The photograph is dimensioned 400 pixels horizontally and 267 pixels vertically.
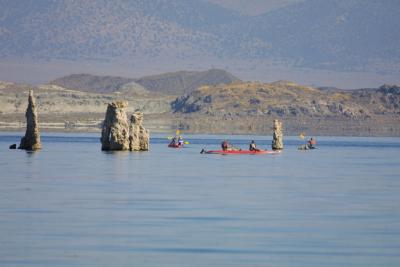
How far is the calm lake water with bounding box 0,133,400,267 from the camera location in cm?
3788

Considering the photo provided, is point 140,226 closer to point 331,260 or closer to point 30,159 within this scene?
point 331,260

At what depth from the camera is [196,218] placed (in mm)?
48594

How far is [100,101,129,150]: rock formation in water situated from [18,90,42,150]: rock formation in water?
7293 millimetres

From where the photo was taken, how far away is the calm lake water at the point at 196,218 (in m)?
37.9

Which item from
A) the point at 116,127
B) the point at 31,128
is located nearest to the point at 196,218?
the point at 116,127

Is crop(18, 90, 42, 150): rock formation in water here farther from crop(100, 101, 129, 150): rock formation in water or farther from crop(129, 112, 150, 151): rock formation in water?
crop(129, 112, 150, 151): rock formation in water

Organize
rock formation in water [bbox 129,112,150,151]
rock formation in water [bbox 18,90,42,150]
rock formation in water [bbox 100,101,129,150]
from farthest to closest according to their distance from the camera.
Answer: rock formation in water [bbox 129,112,150,151] < rock formation in water [bbox 100,101,129,150] < rock formation in water [bbox 18,90,42,150]

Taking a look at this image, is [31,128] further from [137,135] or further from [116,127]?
[137,135]

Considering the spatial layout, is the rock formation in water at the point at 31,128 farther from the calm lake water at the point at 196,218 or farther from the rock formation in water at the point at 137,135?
the calm lake water at the point at 196,218

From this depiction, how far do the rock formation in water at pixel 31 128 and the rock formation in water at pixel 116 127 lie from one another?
7293 millimetres

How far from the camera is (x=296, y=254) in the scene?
126 ft

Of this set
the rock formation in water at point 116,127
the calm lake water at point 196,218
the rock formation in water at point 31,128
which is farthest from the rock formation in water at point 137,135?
the calm lake water at point 196,218

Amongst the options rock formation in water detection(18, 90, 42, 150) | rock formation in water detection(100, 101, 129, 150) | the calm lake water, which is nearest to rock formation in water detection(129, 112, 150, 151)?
rock formation in water detection(100, 101, 129, 150)

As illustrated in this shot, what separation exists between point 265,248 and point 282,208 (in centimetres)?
1447
